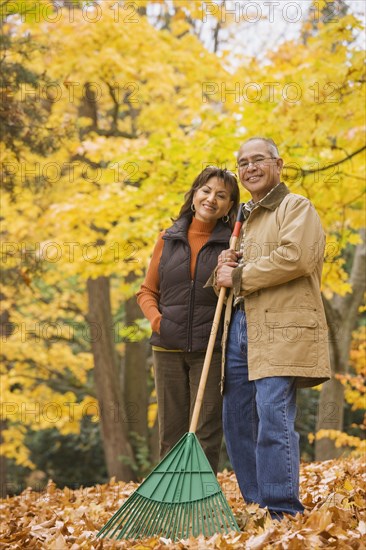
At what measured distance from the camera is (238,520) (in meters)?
3.44

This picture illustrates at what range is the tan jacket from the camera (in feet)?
10.7

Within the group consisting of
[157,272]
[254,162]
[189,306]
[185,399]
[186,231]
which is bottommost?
[185,399]

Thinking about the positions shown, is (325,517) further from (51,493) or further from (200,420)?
(51,493)

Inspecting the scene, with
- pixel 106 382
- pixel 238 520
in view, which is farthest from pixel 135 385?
pixel 238 520

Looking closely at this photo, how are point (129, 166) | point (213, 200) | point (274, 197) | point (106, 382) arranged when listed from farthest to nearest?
point (106, 382) → point (129, 166) → point (213, 200) → point (274, 197)

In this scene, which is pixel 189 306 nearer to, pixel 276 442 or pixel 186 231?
pixel 186 231

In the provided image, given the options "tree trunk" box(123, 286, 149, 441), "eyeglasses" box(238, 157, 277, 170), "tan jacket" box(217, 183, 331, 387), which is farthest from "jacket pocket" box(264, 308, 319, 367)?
"tree trunk" box(123, 286, 149, 441)

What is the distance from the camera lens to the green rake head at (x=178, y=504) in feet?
10.5

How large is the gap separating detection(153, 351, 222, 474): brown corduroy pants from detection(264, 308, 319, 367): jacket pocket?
653 mm

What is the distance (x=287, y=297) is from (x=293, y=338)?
22 centimetres

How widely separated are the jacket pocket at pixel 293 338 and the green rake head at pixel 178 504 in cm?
65

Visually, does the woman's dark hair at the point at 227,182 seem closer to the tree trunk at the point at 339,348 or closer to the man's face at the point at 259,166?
the man's face at the point at 259,166

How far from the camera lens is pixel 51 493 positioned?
5531mm

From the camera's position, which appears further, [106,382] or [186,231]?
[106,382]
